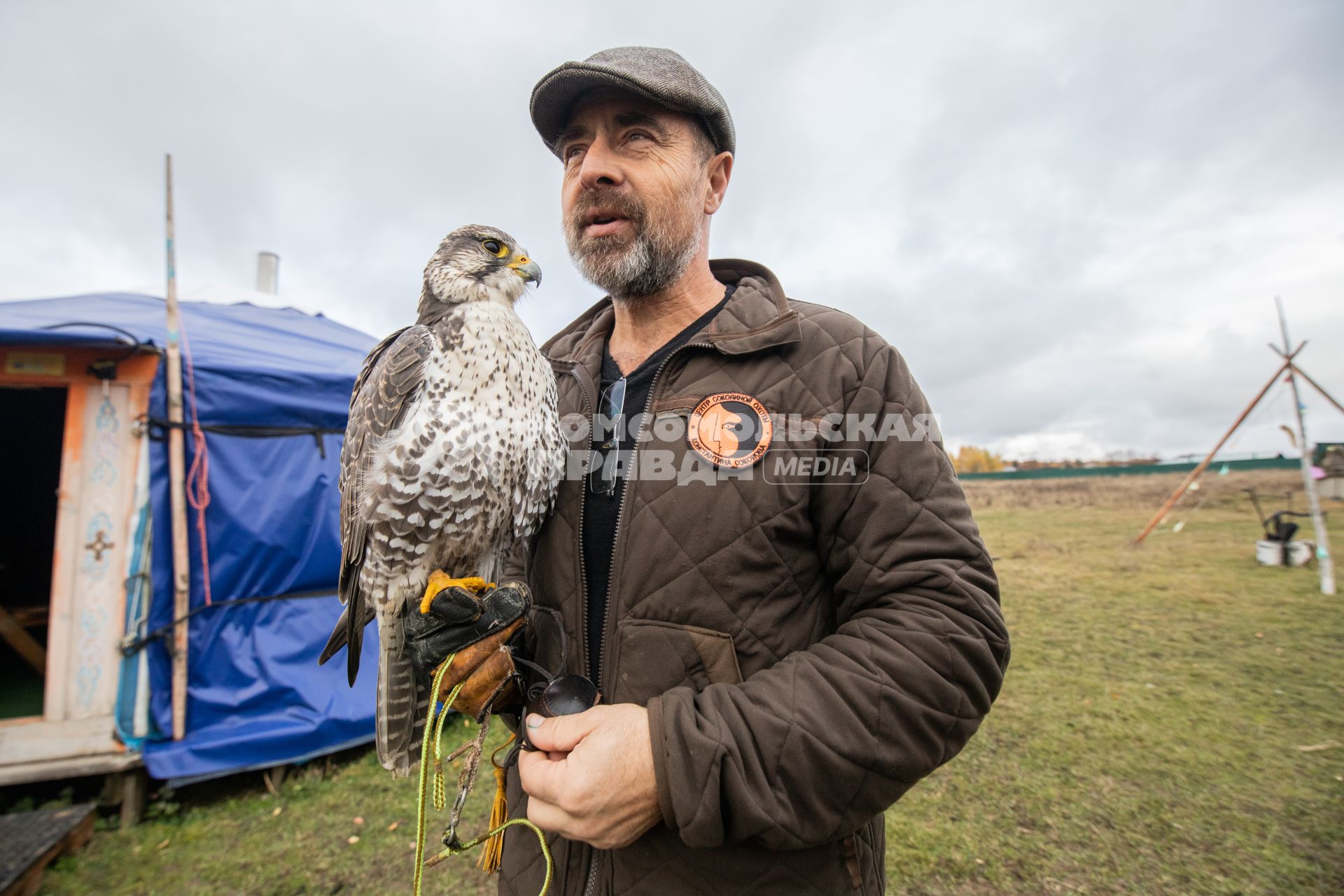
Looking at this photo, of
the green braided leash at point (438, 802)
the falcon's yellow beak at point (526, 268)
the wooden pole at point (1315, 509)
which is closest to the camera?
the green braided leash at point (438, 802)

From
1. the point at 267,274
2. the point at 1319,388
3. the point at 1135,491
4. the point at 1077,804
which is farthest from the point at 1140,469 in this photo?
the point at 267,274

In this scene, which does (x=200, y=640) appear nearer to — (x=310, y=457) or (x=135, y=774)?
(x=135, y=774)

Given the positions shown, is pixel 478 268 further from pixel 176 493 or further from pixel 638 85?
pixel 176 493

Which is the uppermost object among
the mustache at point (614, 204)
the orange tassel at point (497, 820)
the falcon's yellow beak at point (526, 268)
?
the falcon's yellow beak at point (526, 268)

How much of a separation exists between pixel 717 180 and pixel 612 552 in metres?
1.22

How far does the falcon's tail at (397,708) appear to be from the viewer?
1.88 metres

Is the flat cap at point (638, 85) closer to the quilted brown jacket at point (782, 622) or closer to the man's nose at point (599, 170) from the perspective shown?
the man's nose at point (599, 170)

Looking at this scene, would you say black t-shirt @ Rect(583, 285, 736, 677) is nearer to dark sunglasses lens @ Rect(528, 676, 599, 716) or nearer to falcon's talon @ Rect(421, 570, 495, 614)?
dark sunglasses lens @ Rect(528, 676, 599, 716)

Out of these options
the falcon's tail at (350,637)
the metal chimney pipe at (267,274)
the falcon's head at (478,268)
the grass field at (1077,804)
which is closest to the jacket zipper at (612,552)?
the falcon's head at (478,268)

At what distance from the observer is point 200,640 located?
170 inches

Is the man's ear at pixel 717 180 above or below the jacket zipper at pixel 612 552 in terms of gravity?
above

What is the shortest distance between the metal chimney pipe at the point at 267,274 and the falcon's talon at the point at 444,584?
9279 millimetres

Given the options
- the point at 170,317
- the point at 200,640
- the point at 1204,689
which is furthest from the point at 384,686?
the point at 1204,689

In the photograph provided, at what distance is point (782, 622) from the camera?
54.1 inches
